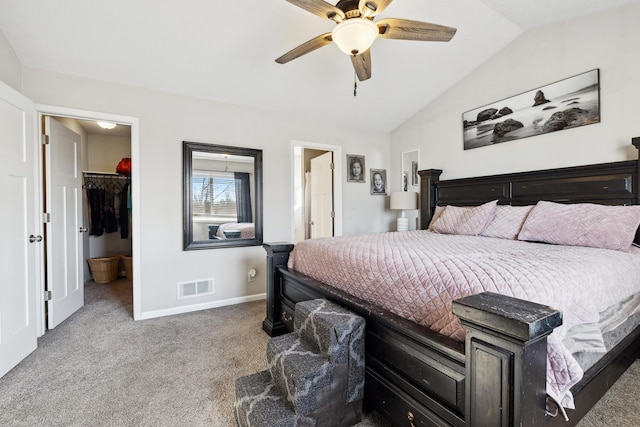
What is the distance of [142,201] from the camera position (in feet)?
9.95

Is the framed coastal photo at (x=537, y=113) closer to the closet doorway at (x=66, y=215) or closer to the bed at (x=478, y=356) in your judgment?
the bed at (x=478, y=356)

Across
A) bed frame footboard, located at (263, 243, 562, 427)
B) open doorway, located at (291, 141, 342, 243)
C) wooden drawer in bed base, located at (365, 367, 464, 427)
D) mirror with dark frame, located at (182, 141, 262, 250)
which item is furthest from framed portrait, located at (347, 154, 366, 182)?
wooden drawer in bed base, located at (365, 367, 464, 427)

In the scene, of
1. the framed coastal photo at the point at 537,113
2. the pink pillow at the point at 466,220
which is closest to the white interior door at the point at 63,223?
the pink pillow at the point at 466,220

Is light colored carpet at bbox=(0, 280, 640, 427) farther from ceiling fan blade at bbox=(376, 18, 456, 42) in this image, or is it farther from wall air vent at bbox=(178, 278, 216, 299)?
ceiling fan blade at bbox=(376, 18, 456, 42)

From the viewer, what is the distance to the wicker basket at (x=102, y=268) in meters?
4.52

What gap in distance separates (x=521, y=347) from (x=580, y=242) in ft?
6.42

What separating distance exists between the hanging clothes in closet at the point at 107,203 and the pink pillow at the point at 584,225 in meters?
5.51

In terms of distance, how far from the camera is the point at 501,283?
46.5 inches

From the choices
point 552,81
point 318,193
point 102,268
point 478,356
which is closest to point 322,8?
point 478,356

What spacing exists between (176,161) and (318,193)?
2323 mm

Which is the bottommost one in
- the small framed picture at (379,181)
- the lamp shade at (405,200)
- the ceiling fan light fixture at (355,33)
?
the lamp shade at (405,200)

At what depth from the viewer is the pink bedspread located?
1.14m

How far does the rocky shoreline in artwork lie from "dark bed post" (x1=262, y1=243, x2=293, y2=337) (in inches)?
108

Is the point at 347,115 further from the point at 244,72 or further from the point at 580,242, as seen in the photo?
the point at 580,242
